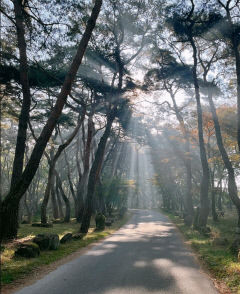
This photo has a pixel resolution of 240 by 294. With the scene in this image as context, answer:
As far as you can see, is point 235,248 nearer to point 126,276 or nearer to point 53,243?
point 126,276

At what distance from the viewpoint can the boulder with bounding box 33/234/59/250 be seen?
9328mm

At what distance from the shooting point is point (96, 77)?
1862 centimetres

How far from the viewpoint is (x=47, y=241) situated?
9.47 m

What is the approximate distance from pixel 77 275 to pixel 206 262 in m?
4.36

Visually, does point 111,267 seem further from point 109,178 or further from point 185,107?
point 109,178

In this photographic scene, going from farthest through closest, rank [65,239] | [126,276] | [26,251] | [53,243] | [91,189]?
[91,189] < [65,239] < [53,243] < [26,251] < [126,276]

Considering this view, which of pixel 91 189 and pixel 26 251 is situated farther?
pixel 91 189

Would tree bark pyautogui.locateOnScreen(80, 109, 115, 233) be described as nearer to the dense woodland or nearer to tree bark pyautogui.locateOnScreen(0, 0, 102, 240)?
the dense woodland

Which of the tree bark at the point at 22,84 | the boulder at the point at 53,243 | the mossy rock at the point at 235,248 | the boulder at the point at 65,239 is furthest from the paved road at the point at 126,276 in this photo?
the tree bark at the point at 22,84

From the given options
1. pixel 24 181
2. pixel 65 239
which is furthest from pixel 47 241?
pixel 24 181

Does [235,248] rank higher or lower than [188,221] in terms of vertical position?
higher

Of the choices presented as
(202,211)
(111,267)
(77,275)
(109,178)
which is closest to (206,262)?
(111,267)

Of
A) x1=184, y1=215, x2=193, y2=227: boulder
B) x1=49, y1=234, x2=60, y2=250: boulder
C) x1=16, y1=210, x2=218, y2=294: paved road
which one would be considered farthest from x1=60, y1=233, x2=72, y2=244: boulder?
x1=184, y1=215, x2=193, y2=227: boulder

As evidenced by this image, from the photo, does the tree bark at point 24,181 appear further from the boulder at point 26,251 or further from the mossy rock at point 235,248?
the mossy rock at point 235,248
